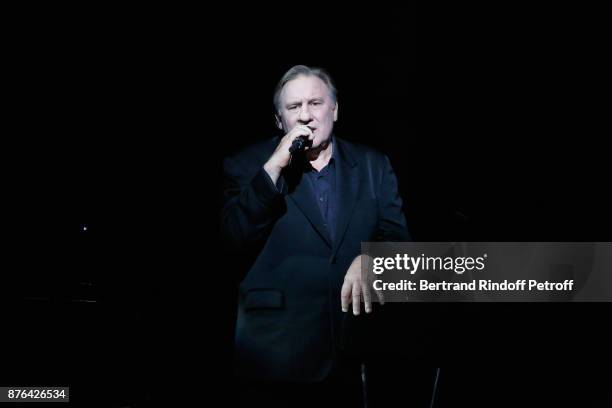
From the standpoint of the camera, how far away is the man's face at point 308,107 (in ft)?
7.43

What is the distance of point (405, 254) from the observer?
89.5 inches

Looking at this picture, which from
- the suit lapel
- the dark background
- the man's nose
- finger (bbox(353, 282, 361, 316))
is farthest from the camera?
the dark background

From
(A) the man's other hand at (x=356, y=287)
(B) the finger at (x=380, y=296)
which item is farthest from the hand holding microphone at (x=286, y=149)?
(B) the finger at (x=380, y=296)

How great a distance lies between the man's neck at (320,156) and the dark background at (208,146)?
0.47m

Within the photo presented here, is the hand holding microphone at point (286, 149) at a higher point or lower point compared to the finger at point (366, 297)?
higher

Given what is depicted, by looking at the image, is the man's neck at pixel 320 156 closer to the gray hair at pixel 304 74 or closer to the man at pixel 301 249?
the man at pixel 301 249

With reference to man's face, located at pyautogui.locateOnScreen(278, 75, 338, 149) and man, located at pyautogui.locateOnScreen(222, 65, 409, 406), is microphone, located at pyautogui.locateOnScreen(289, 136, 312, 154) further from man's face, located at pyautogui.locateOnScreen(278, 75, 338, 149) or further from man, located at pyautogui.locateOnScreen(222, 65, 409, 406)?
man's face, located at pyautogui.locateOnScreen(278, 75, 338, 149)

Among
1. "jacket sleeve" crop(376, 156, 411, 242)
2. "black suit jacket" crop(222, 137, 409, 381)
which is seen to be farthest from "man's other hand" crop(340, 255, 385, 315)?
"jacket sleeve" crop(376, 156, 411, 242)

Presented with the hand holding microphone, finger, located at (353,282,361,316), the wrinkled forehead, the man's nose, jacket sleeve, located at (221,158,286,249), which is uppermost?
the wrinkled forehead

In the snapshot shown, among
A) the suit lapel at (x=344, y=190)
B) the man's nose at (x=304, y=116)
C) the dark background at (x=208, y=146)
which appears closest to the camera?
the suit lapel at (x=344, y=190)

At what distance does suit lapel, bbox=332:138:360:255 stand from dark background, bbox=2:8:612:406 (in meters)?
0.50

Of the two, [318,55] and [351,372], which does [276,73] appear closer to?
[318,55]

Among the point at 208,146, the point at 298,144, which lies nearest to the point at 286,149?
the point at 298,144

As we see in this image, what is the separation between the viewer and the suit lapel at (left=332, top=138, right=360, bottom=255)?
84.7 inches
